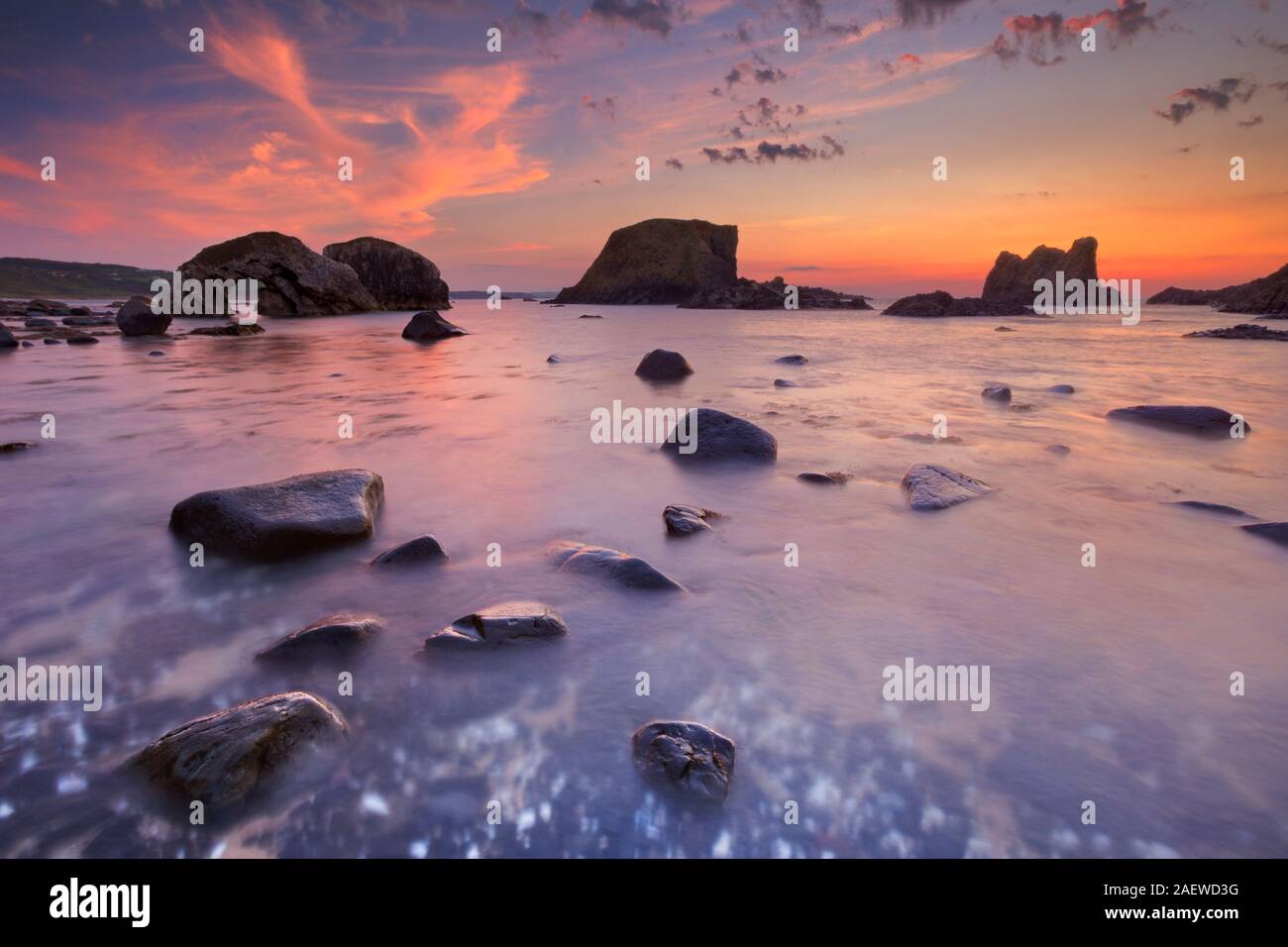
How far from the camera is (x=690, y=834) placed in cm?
180

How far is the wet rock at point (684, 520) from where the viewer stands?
4.26 metres

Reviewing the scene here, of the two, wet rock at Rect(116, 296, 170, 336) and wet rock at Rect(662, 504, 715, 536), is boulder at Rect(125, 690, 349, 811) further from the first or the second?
wet rock at Rect(116, 296, 170, 336)

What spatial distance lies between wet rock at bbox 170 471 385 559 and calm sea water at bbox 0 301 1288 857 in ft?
0.53

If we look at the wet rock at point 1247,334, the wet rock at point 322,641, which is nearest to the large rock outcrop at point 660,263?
the wet rock at point 1247,334

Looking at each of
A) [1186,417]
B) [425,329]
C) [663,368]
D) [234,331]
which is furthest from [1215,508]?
[234,331]

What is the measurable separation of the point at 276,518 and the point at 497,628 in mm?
1901

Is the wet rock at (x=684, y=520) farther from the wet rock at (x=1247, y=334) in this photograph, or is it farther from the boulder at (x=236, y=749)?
the wet rock at (x=1247, y=334)

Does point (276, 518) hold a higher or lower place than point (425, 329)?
lower

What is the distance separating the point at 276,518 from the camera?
148 inches

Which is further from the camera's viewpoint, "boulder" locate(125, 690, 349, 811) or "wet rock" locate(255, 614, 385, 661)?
"wet rock" locate(255, 614, 385, 661)

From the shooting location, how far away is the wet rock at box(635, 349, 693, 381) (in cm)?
1307

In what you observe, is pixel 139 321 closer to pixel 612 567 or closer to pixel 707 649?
pixel 612 567

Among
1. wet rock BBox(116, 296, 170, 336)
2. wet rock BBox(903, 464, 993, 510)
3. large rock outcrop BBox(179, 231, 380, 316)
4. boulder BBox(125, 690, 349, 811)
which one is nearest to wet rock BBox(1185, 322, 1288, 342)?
wet rock BBox(903, 464, 993, 510)
